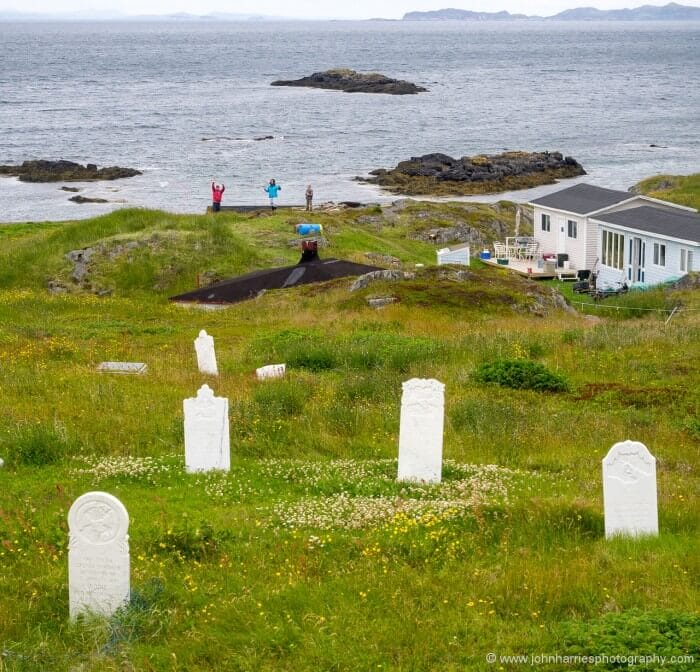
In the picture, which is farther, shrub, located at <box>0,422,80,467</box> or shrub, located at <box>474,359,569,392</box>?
shrub, located at <box>474,359,569,392</box>

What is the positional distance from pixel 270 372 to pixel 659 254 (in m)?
22.2

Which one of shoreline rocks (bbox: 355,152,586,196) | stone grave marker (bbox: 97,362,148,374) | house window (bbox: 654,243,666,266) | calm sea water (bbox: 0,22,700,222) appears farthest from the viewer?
calm sea water (bbox: 0,22,700,222)

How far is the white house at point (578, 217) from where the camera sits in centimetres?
4156

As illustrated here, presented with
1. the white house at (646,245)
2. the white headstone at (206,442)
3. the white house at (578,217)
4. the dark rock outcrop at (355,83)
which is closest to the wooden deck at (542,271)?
the white house at (578,217)

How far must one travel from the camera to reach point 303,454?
46.3ft

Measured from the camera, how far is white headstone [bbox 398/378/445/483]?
12320 millimetres

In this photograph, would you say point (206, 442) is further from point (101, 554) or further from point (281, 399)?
point (101, 554)

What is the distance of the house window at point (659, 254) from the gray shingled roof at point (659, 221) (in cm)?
47

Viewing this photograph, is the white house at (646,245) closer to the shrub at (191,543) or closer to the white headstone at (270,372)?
the white headstone at (270,372)

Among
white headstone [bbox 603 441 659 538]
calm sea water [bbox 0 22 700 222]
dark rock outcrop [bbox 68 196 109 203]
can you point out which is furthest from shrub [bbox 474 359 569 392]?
dark rock outcrop [bbox 68 196 109 203]

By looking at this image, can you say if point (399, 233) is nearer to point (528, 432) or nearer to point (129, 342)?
point (129, 342)

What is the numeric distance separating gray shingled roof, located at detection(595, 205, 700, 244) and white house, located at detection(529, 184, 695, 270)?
650mm

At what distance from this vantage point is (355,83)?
523 feet

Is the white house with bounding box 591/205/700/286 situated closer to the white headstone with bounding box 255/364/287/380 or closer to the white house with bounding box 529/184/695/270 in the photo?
the white house with bounding box 529/184/695/270
